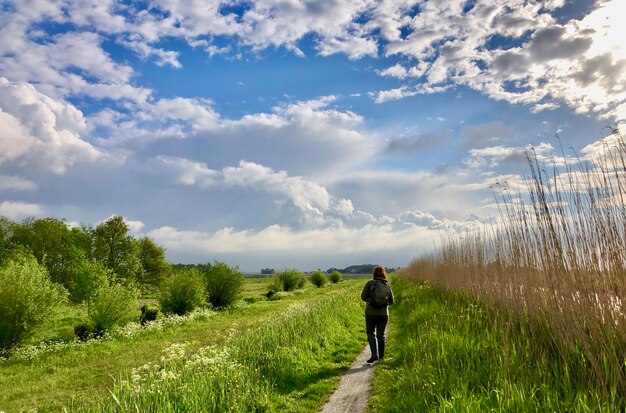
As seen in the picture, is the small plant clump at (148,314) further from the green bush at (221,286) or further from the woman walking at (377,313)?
the woman walking at (377,313)

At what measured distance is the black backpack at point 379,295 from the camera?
1157 cm

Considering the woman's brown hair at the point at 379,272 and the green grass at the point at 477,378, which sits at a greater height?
the woman's brown hair at the point at 379,272

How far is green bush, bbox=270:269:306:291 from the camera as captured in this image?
2194 inches

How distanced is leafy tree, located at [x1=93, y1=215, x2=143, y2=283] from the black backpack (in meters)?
41.7

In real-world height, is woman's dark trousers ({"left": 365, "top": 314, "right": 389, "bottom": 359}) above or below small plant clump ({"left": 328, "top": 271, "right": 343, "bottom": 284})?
above

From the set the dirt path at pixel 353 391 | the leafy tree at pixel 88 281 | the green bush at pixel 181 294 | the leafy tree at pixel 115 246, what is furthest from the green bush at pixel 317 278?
the dirt path at pixel 353 391

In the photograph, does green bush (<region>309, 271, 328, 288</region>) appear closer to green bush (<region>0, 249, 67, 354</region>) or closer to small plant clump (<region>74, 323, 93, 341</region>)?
small plant clump (<region>74, 323, 93, 341</region>)

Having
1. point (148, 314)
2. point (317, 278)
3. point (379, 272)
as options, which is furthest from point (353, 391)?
point (317, 278)

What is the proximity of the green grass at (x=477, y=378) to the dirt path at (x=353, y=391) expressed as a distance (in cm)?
27

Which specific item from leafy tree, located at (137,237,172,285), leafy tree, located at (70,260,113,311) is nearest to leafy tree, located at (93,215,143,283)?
leafy tree, located at (137,237,172,285)

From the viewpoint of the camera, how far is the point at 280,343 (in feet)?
37.2

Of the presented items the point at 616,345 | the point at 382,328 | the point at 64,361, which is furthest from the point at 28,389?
the point at 616,345

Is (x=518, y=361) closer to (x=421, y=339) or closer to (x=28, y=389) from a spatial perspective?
(x=421, y=339)

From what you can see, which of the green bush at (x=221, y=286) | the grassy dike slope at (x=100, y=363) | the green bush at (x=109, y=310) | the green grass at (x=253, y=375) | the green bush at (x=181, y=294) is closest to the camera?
the green grass at (x=253, y=375)
